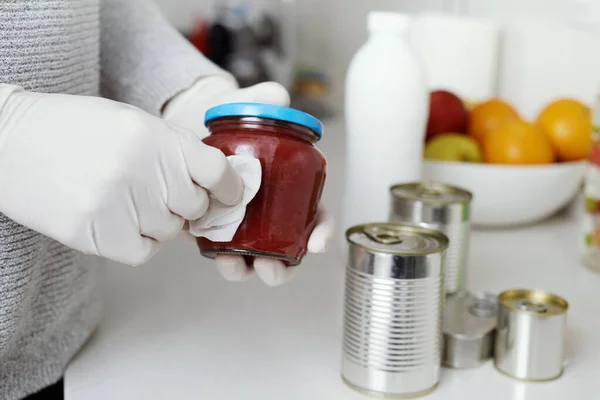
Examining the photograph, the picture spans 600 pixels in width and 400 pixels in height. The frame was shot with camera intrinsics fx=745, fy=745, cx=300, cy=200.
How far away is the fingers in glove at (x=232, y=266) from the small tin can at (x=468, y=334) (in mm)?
218

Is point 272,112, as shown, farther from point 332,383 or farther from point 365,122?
point 365,122

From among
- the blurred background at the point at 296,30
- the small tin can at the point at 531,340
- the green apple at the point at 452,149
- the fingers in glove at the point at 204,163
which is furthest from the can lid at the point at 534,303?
the blurred background at the point at 296,30

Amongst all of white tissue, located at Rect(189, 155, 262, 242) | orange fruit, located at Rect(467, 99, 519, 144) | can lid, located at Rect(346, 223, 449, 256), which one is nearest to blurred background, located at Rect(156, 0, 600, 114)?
orange fruit, located at Rect(467, 99, 519, 144)

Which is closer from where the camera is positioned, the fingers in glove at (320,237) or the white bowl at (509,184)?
the fingers in glove at (320,237)

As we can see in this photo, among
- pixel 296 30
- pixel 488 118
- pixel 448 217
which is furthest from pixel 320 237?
pixel 296 30

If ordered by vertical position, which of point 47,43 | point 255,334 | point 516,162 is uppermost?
point 47,43

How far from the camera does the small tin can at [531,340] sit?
710 millimetres

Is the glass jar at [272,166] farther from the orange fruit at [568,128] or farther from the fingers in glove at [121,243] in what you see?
the orange fruit at [568,128]

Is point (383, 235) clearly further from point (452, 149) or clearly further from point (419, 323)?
point (452, 149)

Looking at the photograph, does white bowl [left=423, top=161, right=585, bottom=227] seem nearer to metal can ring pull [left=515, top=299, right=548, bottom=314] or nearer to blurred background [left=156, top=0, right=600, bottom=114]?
metal can ring pull [left=515, top=299, right=548, bottom=314]

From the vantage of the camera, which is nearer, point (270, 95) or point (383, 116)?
point (270, 95)

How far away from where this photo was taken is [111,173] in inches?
21.3

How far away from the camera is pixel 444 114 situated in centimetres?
122

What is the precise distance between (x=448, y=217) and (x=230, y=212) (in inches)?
13.7
